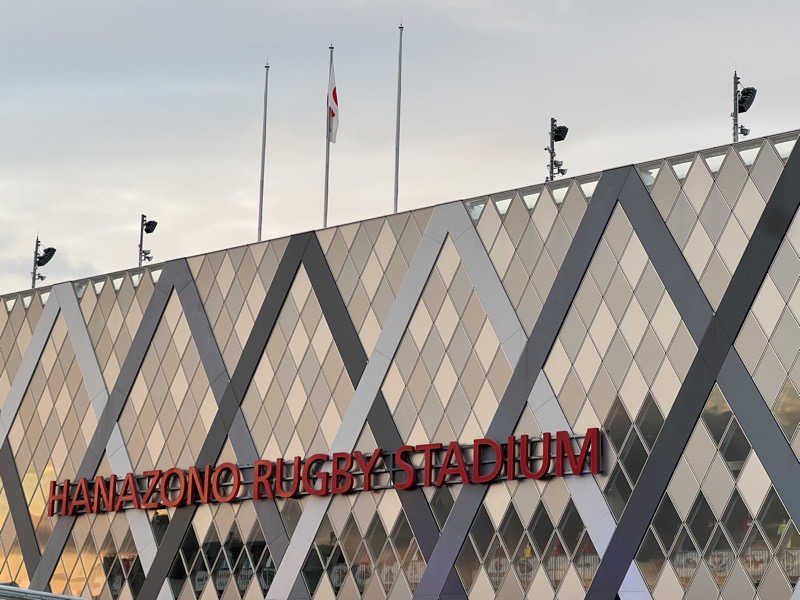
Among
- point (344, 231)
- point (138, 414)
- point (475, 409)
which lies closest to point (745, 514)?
point (475, 409)

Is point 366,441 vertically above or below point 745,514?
above

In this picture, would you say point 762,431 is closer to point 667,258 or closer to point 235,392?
point 667,258

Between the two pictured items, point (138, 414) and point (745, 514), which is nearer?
point (745, 514)

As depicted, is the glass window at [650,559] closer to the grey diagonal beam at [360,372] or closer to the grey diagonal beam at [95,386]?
the grey diagonal beam at [360,372]

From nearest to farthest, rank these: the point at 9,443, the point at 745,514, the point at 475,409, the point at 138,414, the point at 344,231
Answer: the point at 745,514
the point at 475,409
the point at 344,231
the point at 138,414
the point at 9,443

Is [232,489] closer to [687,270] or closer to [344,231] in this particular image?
[344,231]

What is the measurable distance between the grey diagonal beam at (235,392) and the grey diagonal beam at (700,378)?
1815 centimetres

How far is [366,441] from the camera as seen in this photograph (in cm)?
5681

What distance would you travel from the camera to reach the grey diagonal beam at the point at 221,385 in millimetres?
58500

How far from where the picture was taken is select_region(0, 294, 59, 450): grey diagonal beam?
228 ft

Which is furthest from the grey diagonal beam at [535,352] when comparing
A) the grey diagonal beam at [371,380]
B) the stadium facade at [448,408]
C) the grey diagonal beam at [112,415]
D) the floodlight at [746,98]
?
the grey diagonal beam at [112,415]

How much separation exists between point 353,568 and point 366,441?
475 centimetres

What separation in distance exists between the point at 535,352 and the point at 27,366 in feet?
90.9

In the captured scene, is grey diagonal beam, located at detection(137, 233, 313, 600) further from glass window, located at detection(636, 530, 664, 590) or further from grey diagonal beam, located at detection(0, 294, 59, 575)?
glass window, located at detection(636, 530, 664, 590)
